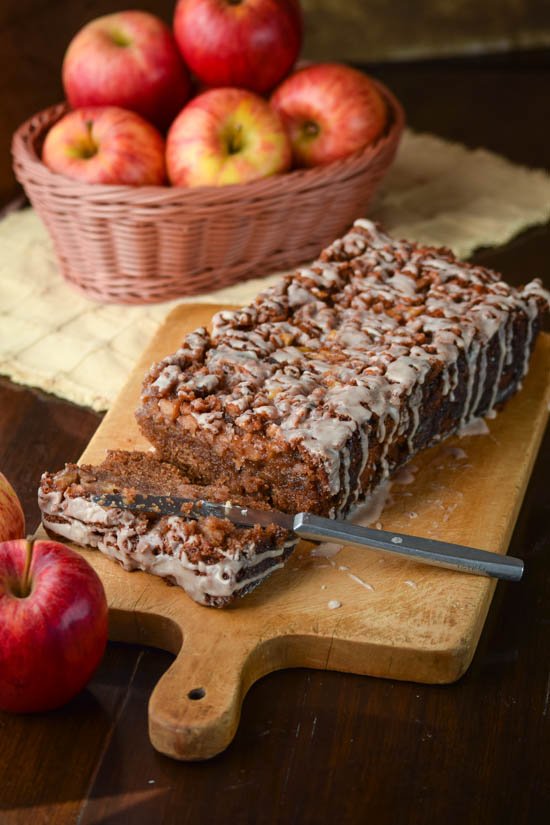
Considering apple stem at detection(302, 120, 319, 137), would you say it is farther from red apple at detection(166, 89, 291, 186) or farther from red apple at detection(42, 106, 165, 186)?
red apple at detection(42, 106, 165, 186)

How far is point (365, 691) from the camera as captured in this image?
1.72 m

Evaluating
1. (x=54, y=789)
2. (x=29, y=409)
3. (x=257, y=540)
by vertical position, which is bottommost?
(x=29, y=409)

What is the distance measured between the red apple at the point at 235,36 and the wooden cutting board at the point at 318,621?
1495mm

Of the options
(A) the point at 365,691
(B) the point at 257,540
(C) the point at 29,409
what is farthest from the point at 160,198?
(A) the point at 365,691

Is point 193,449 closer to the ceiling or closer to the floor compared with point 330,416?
closer to the floor

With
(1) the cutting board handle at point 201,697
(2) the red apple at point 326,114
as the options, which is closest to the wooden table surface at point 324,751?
(1) the cutting board handle at point 201,697

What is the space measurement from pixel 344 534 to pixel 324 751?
0.39 metres

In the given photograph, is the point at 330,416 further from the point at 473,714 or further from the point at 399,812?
the point at 399,812

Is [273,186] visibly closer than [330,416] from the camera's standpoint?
No

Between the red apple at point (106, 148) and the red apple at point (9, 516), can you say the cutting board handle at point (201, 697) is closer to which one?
the red apple at point (9, 516)

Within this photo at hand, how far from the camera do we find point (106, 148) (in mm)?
2740

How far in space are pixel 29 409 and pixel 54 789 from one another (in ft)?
3.71

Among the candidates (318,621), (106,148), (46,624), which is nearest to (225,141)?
(106,148)

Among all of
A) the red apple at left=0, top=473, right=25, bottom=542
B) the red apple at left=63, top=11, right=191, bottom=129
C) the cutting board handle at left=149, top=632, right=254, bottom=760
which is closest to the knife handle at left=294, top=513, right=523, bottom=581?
the cutting board handle at left=149, top=632, right=254, bottom=760
